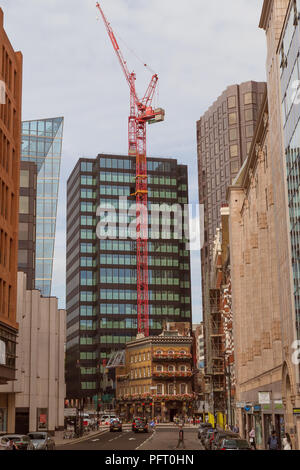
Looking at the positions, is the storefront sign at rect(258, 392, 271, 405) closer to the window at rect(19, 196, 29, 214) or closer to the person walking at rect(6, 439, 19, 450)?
the person walking at rect(6, 439, 19, 450)

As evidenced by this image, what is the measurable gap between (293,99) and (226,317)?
186 ft

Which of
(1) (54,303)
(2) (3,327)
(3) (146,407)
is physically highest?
(1) (54,303)

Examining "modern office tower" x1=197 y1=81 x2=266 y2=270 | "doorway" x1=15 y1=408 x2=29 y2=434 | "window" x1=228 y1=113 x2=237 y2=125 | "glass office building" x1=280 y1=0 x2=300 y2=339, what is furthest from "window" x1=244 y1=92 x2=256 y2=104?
"glass office building" x1=280 y1=0 x2=300 y2=339

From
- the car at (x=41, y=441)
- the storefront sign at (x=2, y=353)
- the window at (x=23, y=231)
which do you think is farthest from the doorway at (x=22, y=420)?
the window at (x=23, y=231)

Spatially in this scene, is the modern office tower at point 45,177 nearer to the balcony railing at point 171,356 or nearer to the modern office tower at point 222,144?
the modern office tower at point 222,144

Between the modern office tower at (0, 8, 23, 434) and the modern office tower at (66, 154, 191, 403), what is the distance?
129 meters

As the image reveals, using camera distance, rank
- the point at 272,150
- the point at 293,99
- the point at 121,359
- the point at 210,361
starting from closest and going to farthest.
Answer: the point at 293,99
the point at 272,150
the point at 210,361
the point at 121,359

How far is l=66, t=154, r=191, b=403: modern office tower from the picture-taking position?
18438cm

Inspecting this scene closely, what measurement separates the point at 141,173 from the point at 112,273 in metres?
29.3

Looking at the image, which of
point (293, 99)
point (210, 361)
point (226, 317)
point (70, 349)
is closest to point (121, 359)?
point (70, 349)

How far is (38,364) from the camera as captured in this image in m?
76.4

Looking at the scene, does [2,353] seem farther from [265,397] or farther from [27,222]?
[27,222]
